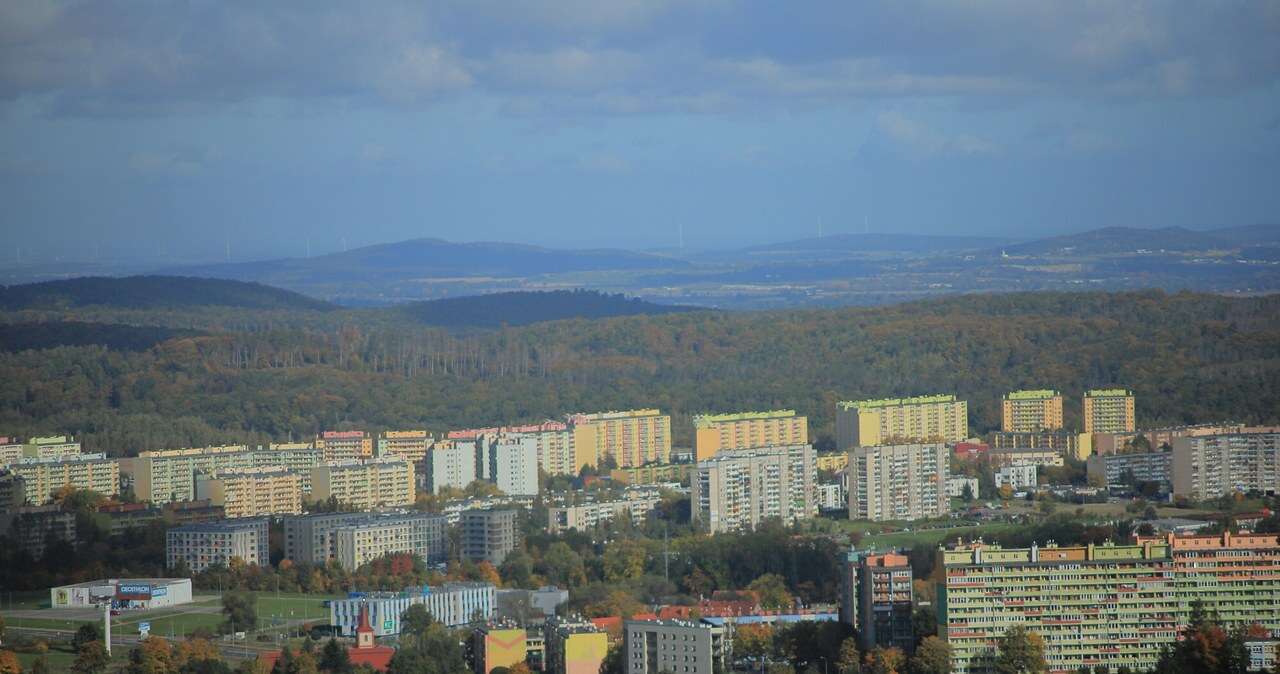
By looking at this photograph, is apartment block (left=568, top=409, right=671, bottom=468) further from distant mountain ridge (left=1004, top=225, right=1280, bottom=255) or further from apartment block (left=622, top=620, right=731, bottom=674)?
distant mountain ridge (left=1004, top=225, right=1280, bottom=255)

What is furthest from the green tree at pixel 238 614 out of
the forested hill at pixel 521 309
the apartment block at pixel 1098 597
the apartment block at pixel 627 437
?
the forested hill at pixel 521 309

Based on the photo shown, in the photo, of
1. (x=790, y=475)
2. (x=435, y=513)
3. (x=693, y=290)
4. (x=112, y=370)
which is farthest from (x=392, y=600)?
(x=693, y=290)

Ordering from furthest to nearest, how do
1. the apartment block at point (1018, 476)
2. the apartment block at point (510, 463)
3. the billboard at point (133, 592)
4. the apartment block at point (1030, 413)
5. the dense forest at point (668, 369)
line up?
the dense forest at point (668, 369) < the apartment block at point (1030, 413) < the apartment block at point (510, 463) < the apartment block at point (1018, 476) < the billboard at point (133, 592)

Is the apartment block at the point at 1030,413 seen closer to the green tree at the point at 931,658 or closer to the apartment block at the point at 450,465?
the apartment block at the point at 450,465

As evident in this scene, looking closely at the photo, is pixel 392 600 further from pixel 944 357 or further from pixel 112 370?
pixel 944 357

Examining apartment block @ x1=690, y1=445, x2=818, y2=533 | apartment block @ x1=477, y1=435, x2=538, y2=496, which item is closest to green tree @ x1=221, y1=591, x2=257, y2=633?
apartment block @ x1=690, y1=445, x2=818, y2=533

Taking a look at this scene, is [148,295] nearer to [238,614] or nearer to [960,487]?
[960,487]

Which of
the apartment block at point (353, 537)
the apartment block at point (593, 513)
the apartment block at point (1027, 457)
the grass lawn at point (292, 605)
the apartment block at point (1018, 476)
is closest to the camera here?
the grass lawn at point (292, 605)
